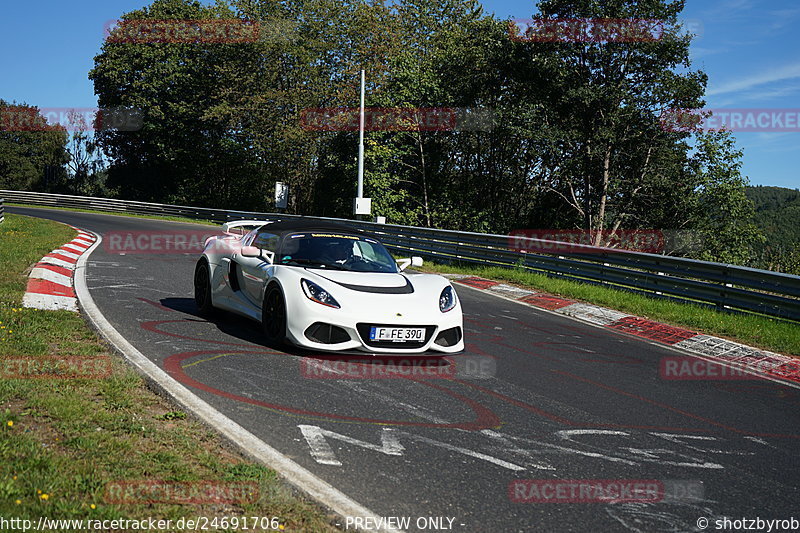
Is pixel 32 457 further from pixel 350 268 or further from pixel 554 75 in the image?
pixel 554 75

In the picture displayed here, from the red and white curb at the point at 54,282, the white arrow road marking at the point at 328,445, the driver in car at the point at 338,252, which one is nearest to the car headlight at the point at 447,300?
the driver in car at the point at 338,252

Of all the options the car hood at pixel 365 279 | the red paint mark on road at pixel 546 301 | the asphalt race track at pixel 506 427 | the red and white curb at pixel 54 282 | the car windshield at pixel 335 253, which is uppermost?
the car windshield at pixel 335 253

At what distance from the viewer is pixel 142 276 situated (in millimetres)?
12805

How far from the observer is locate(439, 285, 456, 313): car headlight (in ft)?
24.1

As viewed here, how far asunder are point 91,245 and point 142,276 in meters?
7.34

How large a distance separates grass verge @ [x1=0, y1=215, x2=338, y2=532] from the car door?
194 centimetres

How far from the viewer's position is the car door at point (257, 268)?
25.5 feet

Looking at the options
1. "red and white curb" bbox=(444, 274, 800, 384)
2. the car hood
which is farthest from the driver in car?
"red and white curb" bbox=(444, 274, 800, 384)

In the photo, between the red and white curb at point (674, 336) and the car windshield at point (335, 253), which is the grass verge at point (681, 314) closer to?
the red and white curb at point (674, 336)

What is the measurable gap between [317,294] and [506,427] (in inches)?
99.2

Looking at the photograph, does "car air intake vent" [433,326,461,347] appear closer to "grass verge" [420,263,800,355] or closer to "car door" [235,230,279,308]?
"car door" [235,230,279,308]

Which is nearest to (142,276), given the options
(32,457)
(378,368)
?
(378,368)

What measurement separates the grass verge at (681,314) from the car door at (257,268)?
7.17 metres

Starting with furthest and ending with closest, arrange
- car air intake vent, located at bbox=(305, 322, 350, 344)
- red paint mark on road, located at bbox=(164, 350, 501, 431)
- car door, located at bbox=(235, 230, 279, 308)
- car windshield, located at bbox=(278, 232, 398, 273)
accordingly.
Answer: car windshield, located at bbox=(278, 232, 398, 273), car door, located at bbox=(235, 230, 279, 308), car air intake vent, located at bbox=(305, 322, 350, 344), red paint mark on road, located at bbox=(164, 350, 501, 431)
